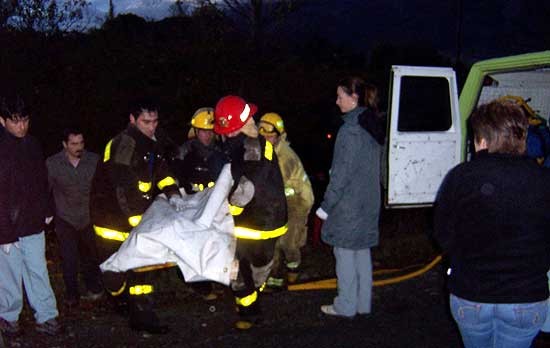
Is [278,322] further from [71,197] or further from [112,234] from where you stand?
[71,197]

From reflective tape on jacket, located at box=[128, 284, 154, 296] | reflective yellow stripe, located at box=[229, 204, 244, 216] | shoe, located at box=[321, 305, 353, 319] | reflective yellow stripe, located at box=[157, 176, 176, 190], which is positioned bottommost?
shoe, located at box=[321, 305, 353, 319]

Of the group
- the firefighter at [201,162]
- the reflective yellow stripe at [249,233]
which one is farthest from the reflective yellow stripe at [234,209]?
the firefighter at [201,162]

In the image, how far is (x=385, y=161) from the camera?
671 cm

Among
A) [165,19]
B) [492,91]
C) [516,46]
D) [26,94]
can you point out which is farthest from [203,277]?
[516,46]

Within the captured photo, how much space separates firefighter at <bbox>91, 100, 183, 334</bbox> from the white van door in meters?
2.66

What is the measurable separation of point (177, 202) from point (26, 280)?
4.42 ft

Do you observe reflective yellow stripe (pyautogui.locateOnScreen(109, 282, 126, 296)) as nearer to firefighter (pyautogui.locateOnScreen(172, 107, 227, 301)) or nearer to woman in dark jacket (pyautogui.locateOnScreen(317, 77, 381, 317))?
firefighter (pyautogui.locateOnScreen(172, 107, 227, 301))

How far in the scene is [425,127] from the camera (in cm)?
688

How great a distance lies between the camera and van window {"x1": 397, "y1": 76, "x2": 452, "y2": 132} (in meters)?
6.68

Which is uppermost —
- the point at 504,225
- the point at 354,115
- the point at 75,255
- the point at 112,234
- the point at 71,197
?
the point at 354,115

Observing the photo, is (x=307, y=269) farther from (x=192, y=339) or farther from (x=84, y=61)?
(x=84, y=61)

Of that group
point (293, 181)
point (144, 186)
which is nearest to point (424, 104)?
point (293, 181)

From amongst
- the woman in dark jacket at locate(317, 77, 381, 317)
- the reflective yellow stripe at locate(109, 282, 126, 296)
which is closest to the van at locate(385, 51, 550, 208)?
the woman in dark jacket at locate(317, 77, 381, 317)

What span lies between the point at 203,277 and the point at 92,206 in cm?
130
